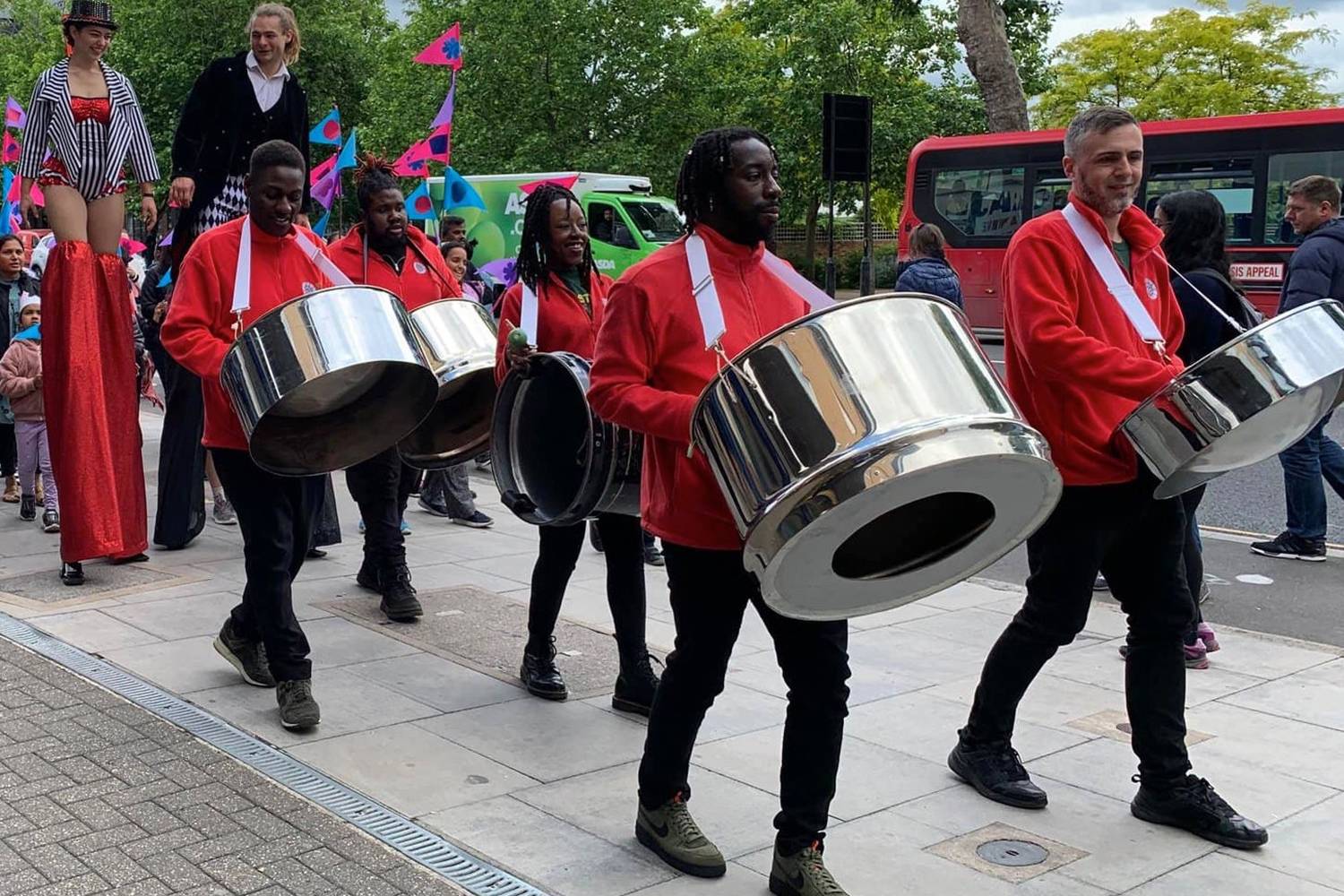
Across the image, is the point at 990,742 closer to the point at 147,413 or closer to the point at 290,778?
the point at 290,778

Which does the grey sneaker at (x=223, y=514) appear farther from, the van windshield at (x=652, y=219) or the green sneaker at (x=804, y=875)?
the van windshield at (x=652, y=219)

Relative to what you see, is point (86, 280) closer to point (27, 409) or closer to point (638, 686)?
point (27, 409)

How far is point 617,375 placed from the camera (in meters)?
3.34

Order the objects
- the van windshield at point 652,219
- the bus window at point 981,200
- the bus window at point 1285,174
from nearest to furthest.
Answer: the bus window at point 1285,174, the bus window at point 981,200, the van windshield at point 652,219

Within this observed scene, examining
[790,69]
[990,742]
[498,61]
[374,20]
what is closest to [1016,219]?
[790,69]

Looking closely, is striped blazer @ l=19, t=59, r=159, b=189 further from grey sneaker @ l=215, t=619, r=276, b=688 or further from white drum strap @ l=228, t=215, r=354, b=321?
grey sneaker @ l=215, t=619, r=276, b=688

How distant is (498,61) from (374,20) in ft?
49.9

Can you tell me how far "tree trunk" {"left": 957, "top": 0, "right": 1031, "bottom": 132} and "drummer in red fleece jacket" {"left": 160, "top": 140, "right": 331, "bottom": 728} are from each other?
18.6 m

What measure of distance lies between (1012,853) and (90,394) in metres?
4.49

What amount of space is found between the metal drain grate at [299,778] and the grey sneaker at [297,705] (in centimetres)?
12

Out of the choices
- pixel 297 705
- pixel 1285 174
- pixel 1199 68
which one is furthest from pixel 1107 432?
pixel 1199 68

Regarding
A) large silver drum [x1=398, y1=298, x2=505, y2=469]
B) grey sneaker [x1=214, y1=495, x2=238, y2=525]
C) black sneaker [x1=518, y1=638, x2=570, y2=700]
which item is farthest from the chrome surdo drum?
grey sneaker [x1=214, y1=495, x2=238, y2=525]

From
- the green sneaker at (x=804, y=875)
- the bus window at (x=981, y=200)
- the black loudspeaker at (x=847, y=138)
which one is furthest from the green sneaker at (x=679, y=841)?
the bus window at (x=981, y=200)

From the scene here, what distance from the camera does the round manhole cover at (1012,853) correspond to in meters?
3.56
